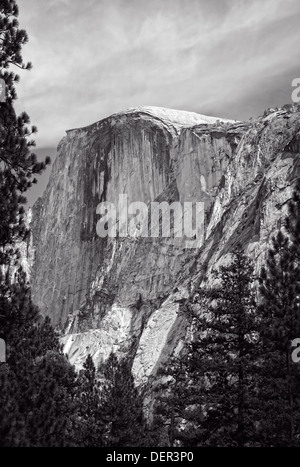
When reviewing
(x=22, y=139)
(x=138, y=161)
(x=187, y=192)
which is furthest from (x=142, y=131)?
(x=22, y=139)

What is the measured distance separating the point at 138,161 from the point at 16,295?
10841cm

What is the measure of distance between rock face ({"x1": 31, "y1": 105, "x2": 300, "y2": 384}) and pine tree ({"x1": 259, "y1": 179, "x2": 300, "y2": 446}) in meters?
37.0

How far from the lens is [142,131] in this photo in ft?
407

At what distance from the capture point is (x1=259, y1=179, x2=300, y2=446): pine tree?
2286 centimetres

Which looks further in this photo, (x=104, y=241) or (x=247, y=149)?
(x=104, y=241)

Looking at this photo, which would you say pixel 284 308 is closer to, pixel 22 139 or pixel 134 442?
pixel 134 442

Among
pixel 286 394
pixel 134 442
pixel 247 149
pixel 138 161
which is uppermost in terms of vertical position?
pixel 138 161
